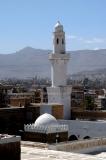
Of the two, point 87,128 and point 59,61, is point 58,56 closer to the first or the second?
point 59,61

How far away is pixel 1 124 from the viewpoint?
2700cm

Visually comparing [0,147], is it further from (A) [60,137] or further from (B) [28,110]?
(B) [28,110]

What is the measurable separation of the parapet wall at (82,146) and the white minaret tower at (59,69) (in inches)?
379

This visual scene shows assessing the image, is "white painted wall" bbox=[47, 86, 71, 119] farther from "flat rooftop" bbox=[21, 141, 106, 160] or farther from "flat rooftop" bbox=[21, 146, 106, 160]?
"flat rooftop" bbox=[21, 146, 106, 160]

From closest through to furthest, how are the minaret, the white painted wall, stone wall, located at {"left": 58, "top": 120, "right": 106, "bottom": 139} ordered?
stone wall, located at {"left": 58, "top": 120, "right": 106, "bottom": 139}, the white painted wall, the minaret

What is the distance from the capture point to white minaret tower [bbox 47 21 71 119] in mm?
30047

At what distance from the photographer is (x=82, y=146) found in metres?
19.5

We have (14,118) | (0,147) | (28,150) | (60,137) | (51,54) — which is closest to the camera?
(0,147)

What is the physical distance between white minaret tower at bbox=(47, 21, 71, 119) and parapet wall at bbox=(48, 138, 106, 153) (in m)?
9.62

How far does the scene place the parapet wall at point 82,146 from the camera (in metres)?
18.2

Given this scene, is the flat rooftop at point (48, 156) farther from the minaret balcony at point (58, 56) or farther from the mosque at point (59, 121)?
the minaret balcony at point (58, 56)

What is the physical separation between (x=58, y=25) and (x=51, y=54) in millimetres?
2073

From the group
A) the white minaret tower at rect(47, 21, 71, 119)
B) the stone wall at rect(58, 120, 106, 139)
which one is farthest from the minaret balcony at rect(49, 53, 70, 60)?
the stone wall at rect(58, 120, 106, 139)

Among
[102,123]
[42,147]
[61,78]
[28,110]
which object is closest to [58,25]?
[61,78]
